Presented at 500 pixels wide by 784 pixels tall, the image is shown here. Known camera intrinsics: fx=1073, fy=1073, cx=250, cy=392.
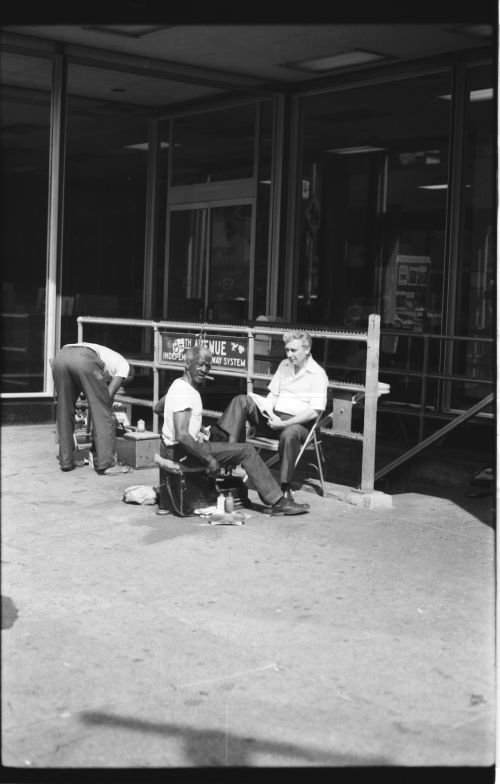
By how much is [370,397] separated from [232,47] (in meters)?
5.29

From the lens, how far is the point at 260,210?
1423 centimetres

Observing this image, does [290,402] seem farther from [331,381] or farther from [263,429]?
[331,381]

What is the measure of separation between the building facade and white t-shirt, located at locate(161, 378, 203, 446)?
218cm

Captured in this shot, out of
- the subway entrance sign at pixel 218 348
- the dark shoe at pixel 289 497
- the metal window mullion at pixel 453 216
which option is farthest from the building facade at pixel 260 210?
the dark shoe at pixel 289 497

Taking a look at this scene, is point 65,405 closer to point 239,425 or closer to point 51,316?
point 239,425

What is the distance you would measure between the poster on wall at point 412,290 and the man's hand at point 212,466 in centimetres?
493

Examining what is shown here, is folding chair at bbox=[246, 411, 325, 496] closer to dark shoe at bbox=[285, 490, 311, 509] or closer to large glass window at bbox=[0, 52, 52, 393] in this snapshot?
dark shoe at bbox=[285, 490, 311, 509]

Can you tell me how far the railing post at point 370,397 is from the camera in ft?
26.9

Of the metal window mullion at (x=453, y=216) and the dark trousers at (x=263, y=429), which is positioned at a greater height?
the metal window mullion at (x=453, y=216)

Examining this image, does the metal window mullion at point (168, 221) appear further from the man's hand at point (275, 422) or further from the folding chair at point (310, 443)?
the man's hand at point (275, 422)

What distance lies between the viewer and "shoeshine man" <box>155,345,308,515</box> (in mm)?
7648

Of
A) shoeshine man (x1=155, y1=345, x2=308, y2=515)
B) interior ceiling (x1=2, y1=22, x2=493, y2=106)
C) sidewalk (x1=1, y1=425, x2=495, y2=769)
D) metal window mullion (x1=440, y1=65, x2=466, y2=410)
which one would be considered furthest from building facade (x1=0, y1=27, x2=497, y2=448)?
sidewalk (x1=1, y1=425, x2=495, y2=769)

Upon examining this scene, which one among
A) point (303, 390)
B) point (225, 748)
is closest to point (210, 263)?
point (303, 390)

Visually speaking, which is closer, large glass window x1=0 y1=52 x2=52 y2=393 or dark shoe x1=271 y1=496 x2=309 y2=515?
dark shoe x1=271 y1=496 x2=309 y2=515
